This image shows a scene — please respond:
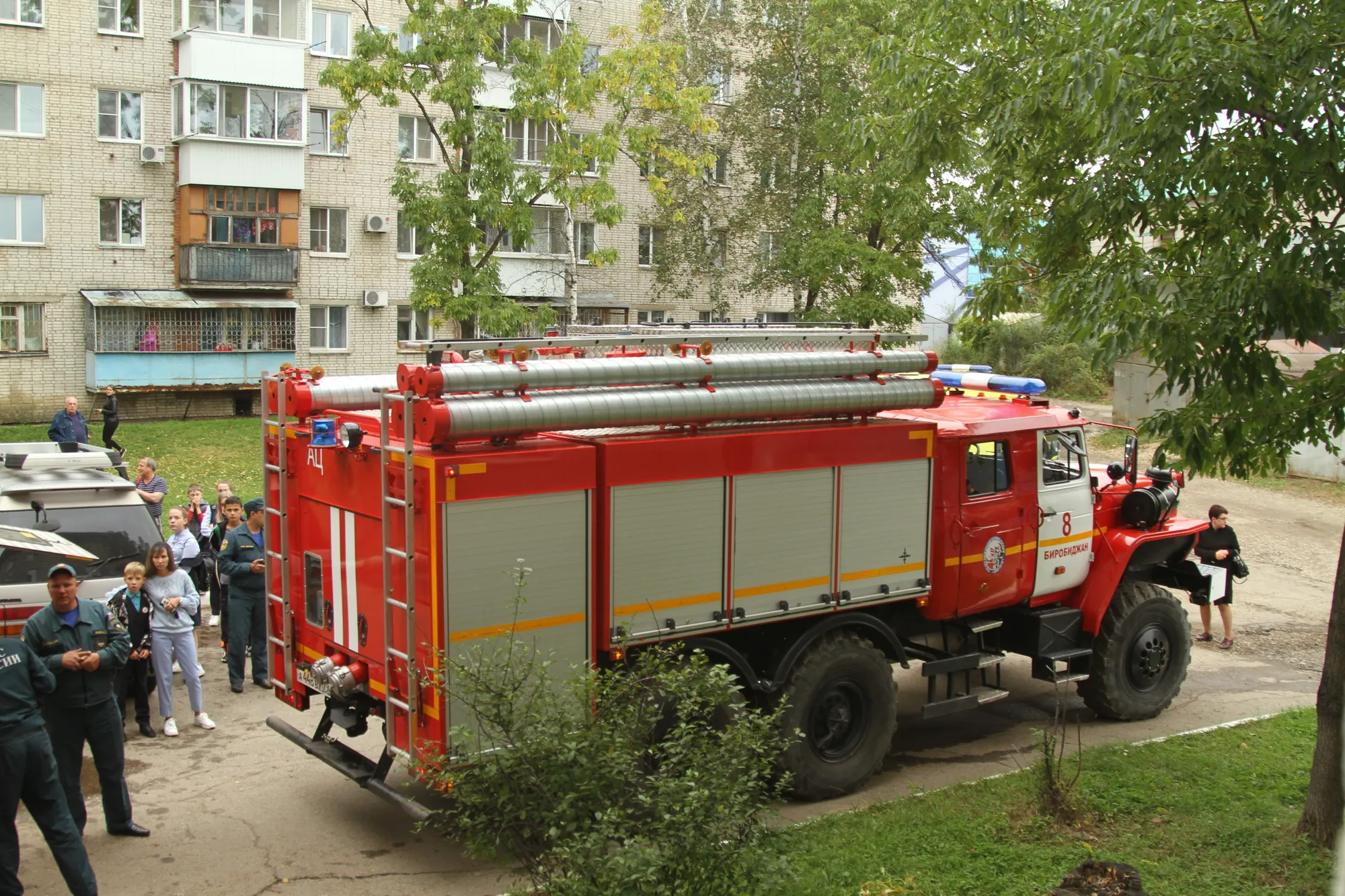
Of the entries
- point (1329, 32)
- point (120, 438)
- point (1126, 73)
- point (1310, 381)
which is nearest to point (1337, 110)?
point (1329, 32)

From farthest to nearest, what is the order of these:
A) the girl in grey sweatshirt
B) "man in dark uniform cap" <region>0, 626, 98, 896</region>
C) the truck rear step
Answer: the girl in grey sweatshirt → the truck rear step → "man in dark uniform cap" <region>0, 626, 98, 896</region>

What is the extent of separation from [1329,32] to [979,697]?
18.0 ft

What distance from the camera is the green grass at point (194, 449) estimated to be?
2212 centimetres

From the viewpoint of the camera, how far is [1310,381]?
750 cm

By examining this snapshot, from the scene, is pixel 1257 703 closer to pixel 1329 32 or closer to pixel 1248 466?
pixel 1248 466

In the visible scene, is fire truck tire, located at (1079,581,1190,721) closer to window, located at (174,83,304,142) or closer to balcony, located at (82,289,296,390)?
balcony, located at (82,289,296,390)

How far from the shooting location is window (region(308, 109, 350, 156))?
3291 cm

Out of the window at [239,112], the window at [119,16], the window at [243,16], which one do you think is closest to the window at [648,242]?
the window at [239,112]

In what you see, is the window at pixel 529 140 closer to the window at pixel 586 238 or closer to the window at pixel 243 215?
the window at pixel 586 238

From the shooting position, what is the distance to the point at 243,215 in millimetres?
31594

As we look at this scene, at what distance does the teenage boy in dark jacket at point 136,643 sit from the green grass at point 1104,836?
17.5 ft

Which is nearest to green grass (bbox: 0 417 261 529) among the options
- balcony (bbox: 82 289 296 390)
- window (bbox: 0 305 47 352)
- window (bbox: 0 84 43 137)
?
balcony (bbox: 82 289 296 390)

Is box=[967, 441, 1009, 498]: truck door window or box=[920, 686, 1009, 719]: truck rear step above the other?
Answer: box=[967, 441, 1009, 498]: truck door window

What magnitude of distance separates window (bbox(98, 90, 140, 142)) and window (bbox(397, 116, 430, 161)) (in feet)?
21.7
